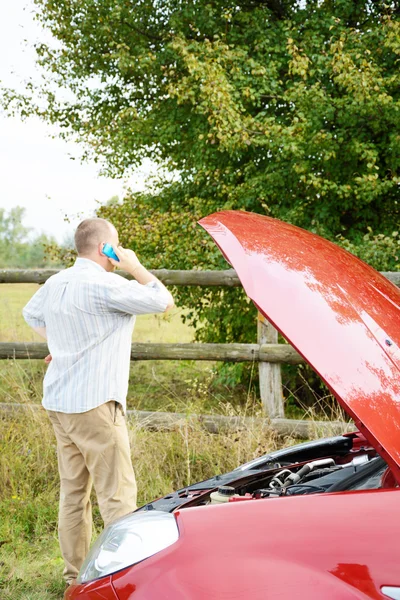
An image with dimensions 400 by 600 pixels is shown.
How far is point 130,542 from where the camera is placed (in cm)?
176

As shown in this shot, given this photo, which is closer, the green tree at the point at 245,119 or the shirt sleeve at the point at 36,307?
the shirt sleeve at the point at 36,307

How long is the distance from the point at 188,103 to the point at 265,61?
40.1 inches

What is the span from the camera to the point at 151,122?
8.67m

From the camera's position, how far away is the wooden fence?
5637mm

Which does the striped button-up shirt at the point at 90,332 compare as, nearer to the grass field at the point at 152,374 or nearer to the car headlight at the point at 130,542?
the car headlight at the point at 130,542

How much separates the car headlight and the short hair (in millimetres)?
1619

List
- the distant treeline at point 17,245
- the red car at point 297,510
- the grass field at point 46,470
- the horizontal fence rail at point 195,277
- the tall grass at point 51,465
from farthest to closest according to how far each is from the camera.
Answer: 1. the distant treeline at point 17,245
2. the horizontal fence rail at point 195,277
3. the tall grass at point 51,465
4. the grass field at point 46,470
5. the red car at point 297,510

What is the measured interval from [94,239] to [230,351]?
266 centimetres

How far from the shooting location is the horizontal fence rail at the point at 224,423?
16.7 ft

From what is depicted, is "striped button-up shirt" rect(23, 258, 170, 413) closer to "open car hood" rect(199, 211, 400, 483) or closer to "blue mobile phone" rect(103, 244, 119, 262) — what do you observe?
"blue mobile phone" rect(103, 244, 119, 262)

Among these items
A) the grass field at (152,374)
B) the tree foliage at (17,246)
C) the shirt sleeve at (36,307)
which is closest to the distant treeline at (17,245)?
the tree foliage at (17,246)

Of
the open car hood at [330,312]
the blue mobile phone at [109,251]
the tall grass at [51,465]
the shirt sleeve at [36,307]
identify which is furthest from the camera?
the tall grass at [51,465]

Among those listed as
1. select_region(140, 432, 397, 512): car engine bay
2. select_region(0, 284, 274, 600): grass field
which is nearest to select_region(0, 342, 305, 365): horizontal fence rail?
select_region(0, 284, 274, 600): grass field

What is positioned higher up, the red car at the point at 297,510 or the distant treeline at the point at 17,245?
the distant treeline at the point at 17,245
